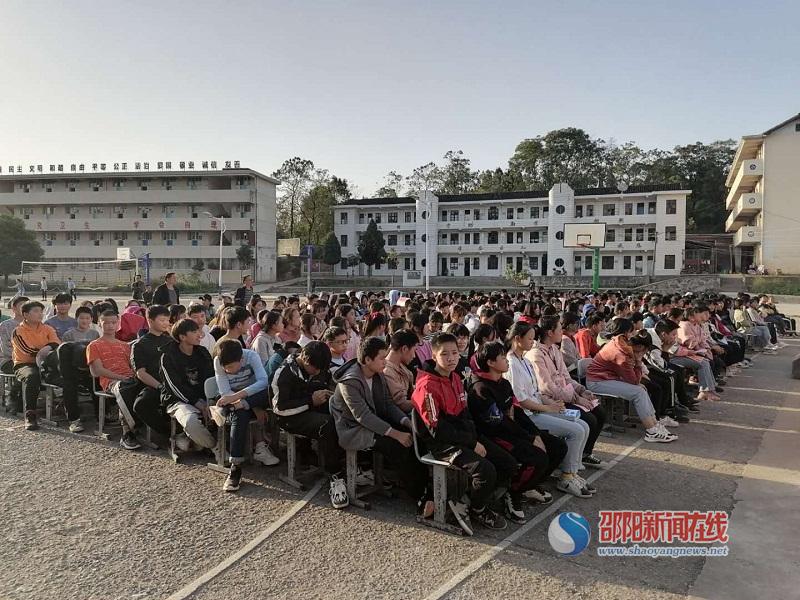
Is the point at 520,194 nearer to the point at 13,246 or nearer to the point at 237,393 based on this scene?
the point at 13,246

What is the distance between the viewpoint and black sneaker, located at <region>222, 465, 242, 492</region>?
5074mm

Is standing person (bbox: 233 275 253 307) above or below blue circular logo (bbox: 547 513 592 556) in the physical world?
above

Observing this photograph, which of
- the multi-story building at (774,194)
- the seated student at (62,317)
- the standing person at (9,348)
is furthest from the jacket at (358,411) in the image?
the multi-story building at (774,194)

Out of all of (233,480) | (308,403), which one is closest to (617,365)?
(308,403)

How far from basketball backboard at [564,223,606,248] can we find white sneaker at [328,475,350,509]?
3549 centimetres

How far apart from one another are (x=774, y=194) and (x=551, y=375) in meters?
47.2

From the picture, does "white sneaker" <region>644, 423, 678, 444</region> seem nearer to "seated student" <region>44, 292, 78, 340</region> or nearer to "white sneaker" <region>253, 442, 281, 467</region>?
"white sneaker" <region>253, 442, 281, 467</region>

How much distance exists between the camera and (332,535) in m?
4.24

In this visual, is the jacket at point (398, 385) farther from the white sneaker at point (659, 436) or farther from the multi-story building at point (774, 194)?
the multi-story building at point (774, 194)

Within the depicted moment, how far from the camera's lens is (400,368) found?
17.1 feet

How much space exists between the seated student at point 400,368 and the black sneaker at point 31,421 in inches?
188

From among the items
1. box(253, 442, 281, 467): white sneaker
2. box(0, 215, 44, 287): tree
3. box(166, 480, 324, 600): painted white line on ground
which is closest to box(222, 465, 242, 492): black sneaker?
box(253, 442, 281, 467): white sneaker

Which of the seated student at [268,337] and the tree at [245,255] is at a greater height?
the tree at [245,255]

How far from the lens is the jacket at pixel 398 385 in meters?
5.07
